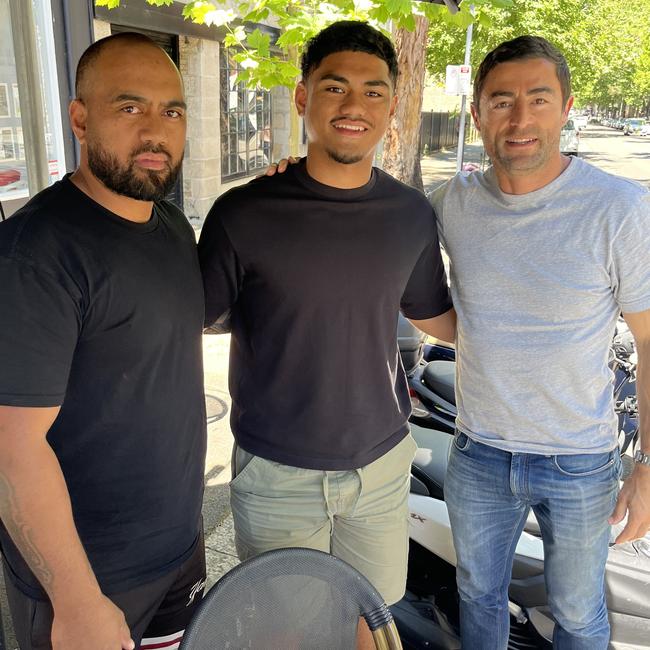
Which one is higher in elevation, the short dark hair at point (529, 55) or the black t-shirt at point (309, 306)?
the short dark hair at point (529, 55)

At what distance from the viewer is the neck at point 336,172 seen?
197 cm

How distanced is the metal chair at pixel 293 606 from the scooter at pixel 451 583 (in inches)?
43.6

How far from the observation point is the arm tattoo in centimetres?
138

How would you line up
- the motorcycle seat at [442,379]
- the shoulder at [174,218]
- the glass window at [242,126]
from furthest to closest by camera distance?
the glass window at [242,126]
the motorcycle seat at [442,379]
the shoulder at [174,218]

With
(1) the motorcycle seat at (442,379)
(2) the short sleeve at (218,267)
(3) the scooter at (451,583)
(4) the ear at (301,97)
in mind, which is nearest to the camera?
(2) the short sleeve at (218,267)

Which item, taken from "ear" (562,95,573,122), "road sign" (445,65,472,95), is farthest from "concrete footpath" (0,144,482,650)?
"road sign" (445,65,472,95)

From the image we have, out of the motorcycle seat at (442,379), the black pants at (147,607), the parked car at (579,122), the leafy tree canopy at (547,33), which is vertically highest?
the leafy tree canopy at (547,33)

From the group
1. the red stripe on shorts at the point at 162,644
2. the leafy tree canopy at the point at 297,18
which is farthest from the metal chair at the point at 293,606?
the leafy tree canopy at the point at 297,18

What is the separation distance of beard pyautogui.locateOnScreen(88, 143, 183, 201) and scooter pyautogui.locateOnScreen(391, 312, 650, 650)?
1.59 meters

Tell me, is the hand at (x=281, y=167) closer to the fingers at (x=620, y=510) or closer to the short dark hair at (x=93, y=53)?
the short dark hair at (x=93, y=53)

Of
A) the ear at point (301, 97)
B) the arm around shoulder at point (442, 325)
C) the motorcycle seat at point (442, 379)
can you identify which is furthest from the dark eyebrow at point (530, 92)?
the motorcycle seat at point (442, 379)

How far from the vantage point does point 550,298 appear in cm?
193

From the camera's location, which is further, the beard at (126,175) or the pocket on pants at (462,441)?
the pocket on pants at (462,441)

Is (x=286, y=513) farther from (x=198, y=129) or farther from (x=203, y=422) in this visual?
(x=198, y=129)
